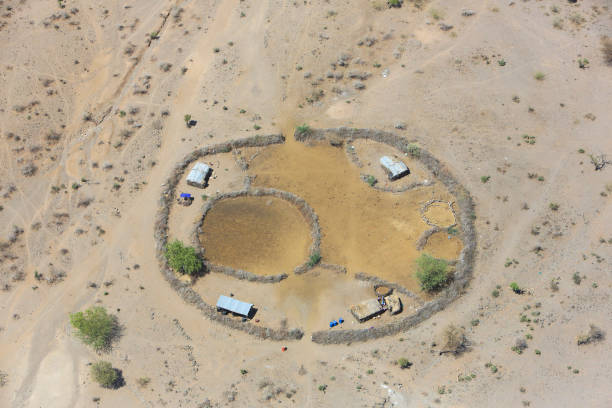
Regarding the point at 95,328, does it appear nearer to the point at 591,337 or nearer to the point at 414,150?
the point at 414,150

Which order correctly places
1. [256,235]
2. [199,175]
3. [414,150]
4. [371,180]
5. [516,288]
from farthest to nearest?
1. [414,150]
2. [371,180]
3. [199,175]
4. [256,235]
5. [516,288]

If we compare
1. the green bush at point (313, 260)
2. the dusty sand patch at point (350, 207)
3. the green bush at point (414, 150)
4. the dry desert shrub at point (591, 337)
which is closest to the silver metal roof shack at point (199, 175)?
the dusty sand patch at point (350, 207)

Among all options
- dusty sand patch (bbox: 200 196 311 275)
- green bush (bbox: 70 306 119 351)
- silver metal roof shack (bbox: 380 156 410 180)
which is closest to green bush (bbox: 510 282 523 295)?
silver metal roof shack (bbox: 380 156 410 180)

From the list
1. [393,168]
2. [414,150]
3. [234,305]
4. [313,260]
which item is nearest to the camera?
[234,305]

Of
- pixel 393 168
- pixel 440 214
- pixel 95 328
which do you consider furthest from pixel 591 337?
pixel 95 328

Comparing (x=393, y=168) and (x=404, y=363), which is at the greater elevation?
(x=393, y=168)

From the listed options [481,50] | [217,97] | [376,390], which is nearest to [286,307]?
[376,390]

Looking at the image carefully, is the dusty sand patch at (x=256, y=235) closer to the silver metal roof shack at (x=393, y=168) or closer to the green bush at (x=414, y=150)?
the silver metal roof shack at (x=393, y=168)
